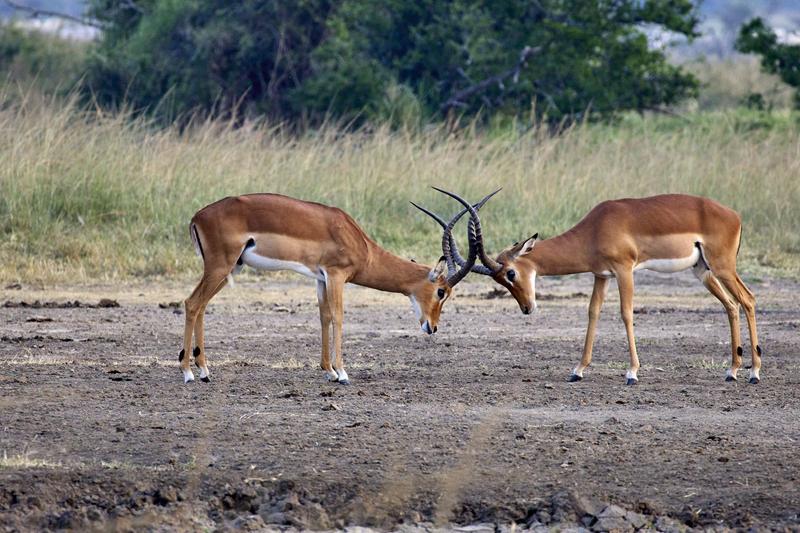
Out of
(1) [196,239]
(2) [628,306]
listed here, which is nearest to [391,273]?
(1) [196,239]

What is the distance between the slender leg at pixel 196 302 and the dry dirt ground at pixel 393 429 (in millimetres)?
139

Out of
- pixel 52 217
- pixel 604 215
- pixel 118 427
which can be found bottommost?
pixel 52 217

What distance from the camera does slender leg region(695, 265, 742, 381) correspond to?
314 inches

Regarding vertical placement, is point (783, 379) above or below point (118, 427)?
above

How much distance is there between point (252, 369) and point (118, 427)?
1899 millimetres

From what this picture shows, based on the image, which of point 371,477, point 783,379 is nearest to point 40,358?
point 371,477

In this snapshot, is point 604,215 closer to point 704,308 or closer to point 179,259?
point 704,308

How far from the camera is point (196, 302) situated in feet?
25.1

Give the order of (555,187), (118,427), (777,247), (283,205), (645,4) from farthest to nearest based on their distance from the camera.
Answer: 1. (645,4)
2. (555,187)
3. (777,247)
4. (283,205)
5. (118,427)

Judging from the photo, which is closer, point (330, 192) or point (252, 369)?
point (252, 369)

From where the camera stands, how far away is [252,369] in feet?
27.2

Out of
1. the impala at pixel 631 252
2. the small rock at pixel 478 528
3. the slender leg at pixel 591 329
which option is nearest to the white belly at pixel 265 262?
the impala at pixel 631 252

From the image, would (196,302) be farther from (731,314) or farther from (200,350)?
(731,314)

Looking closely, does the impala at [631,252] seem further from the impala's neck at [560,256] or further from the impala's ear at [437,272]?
the impala's ear at [437,272]
